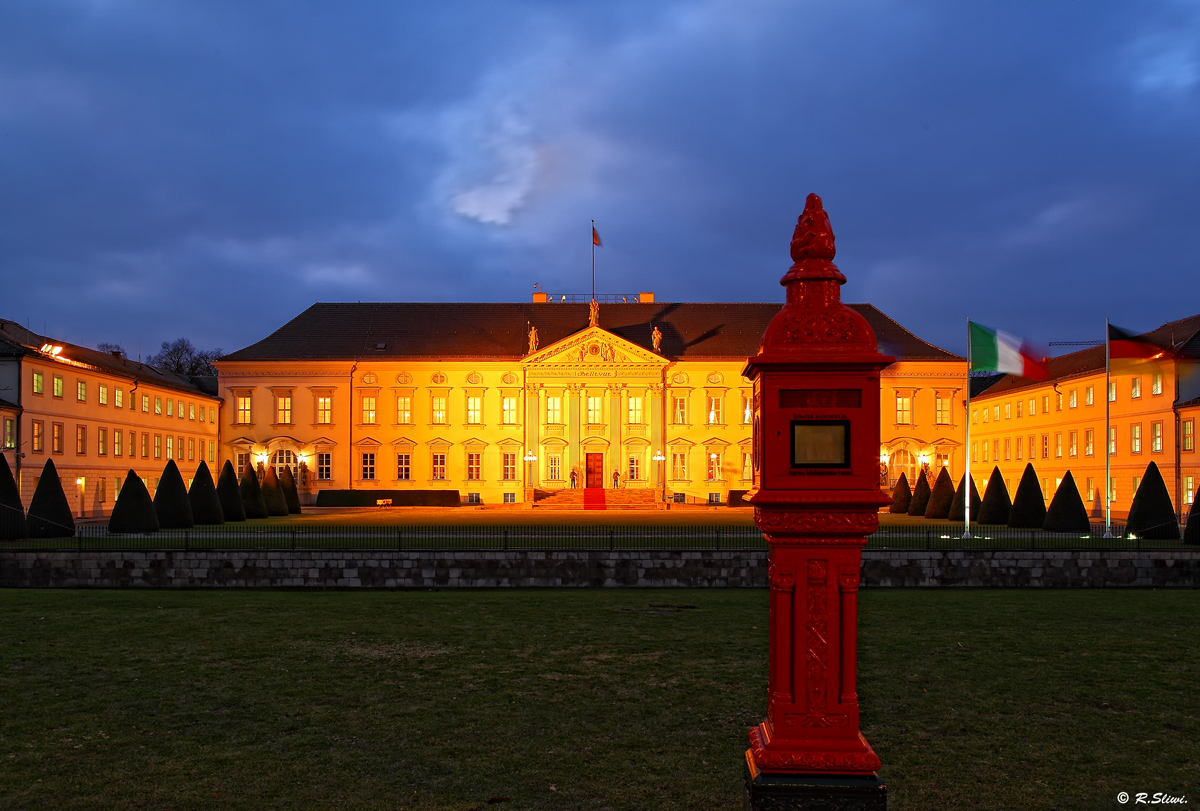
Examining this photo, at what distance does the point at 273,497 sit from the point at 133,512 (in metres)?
17.0

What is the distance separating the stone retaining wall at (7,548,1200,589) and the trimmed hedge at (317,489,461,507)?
37.3 meters

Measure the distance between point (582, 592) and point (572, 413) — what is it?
42.6 m

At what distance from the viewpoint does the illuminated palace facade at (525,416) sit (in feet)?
216

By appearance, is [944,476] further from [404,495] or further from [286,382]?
[286,382]

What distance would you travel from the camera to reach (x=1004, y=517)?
4144cm

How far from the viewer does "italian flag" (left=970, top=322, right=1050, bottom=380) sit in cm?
3141

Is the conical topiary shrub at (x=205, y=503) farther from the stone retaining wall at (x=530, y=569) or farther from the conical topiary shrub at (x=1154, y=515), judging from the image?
the conical topiary shrub at (x=1154, y=515)

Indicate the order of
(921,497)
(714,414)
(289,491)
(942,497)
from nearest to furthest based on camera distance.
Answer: (942,497)
(921,497)
(289,491)
(714,414)

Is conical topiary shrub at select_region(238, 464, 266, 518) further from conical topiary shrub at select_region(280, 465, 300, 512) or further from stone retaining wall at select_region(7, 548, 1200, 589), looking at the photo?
stone retaining wall at select_region(7, 548, 1200, 589)

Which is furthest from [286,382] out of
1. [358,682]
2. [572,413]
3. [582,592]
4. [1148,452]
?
[358,682]

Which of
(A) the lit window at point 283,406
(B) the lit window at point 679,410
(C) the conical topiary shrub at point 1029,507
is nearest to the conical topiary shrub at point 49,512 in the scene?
(A) the lit window at point 283,406

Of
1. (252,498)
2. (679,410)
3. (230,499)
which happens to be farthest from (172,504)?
(679,410)

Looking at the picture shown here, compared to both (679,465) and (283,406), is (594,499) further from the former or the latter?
(283,406)

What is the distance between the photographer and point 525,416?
2598 inches
